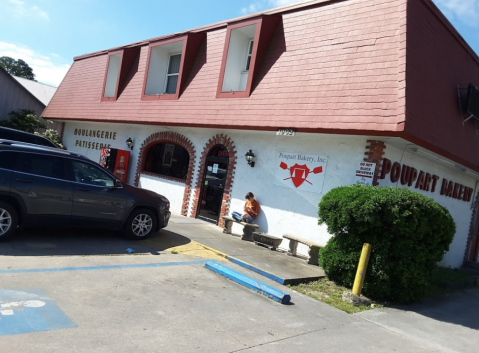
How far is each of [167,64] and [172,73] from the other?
24.0 inches

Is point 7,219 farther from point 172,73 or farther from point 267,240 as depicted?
point 172,73

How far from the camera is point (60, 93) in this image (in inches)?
763

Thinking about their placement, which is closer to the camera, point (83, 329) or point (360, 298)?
point (83, 329)

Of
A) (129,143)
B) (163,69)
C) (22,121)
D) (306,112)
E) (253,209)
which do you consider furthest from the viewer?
(22,121)

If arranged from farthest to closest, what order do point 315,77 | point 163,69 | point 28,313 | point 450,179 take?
point 163,69 → point 450,179 → point 315,77 → point 28,313

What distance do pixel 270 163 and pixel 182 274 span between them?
4.93 m

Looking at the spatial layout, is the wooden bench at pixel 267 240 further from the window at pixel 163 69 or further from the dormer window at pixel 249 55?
the window at pixel 163 69

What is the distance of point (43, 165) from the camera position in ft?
24.0

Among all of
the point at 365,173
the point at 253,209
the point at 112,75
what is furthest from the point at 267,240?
the point at 112,75

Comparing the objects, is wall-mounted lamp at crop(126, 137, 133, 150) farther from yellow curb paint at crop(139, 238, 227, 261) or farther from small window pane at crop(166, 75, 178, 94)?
yellow curb paint at crop(139, 238, 227, 261)

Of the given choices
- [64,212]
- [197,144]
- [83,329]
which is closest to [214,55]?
[197,144]

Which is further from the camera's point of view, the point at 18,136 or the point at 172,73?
the point at 172,73

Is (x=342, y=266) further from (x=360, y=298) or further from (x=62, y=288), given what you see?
(x=62, y=288)

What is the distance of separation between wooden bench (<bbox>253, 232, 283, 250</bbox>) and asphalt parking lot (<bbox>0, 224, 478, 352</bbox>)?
263 centimetres
